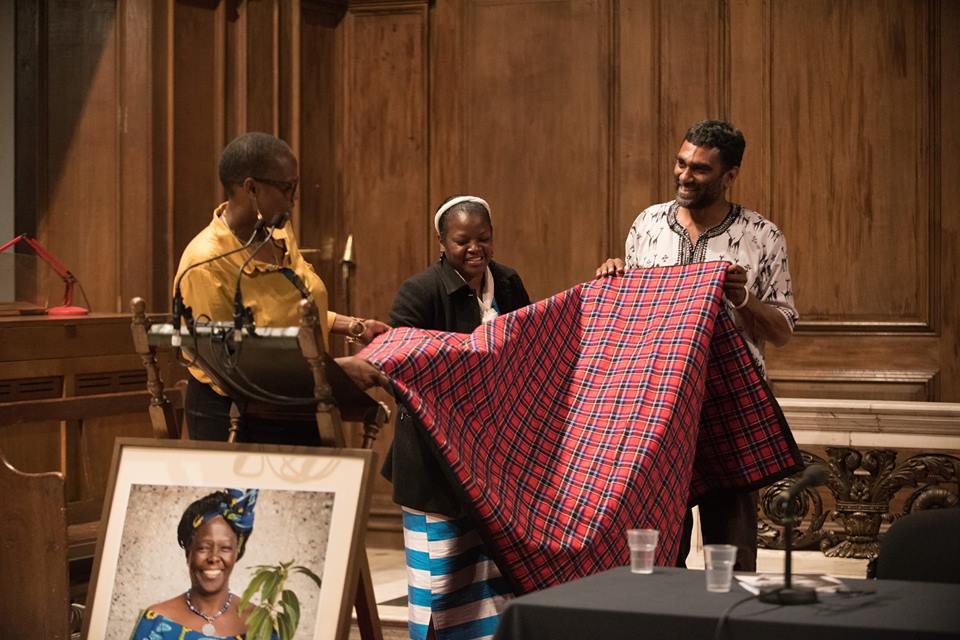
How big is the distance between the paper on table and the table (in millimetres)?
24

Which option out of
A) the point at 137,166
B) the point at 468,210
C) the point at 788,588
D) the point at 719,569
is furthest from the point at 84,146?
the point at 788,588

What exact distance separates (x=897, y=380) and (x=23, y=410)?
3.43 meters

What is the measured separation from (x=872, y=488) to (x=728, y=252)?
1.72 m

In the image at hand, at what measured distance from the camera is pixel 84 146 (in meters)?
5.62

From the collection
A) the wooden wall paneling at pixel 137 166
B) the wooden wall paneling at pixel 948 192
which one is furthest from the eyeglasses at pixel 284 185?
the wooden wall paneling at pixel 948 192

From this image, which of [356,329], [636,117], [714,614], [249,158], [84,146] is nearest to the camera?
[714,614]

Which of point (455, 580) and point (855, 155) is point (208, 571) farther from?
point (855, 155)

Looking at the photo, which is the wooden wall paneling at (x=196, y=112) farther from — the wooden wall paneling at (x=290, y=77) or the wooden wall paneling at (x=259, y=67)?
the wooden wall paneling at (x=290, y=77)

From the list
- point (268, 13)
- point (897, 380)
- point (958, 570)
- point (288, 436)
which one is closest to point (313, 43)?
point (268, 13)

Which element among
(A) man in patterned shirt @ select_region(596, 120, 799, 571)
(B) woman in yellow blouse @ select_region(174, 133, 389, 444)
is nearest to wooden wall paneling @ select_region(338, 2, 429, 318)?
(A) man in patterned shirt @ select_region(596, 120, 799, 571)

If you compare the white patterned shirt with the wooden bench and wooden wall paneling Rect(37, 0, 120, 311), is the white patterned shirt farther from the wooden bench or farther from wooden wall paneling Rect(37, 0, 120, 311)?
wooden wall paneling Rect(37, 0, 120, 311)

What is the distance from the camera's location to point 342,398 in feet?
9.70

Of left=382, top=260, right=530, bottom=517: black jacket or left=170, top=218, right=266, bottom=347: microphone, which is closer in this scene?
left=170, top=218, right=266, bottom=347: microphone

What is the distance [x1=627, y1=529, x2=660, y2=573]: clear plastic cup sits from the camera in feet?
8.50
